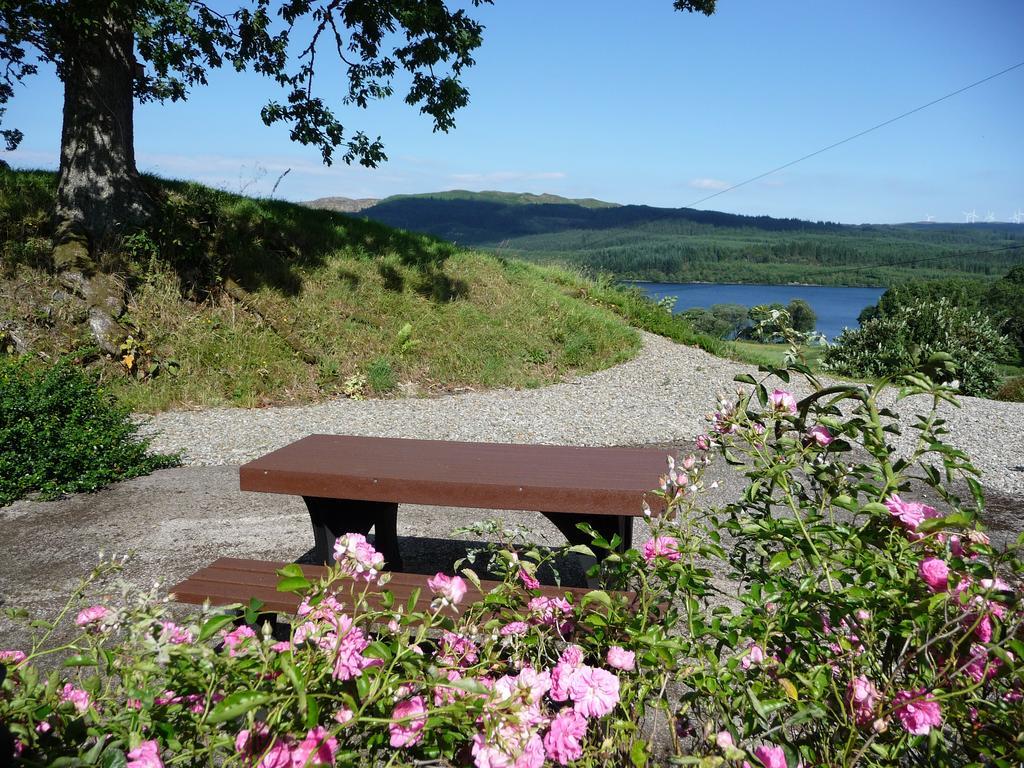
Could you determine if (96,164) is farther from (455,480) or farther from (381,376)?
(455,480)

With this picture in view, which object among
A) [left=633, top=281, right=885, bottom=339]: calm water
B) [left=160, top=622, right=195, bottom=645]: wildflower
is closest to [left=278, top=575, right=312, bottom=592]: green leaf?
[left=160, top=622, right=195, bottom=645]: wildflower

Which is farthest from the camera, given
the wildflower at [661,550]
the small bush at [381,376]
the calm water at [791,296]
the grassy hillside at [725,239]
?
the grassy hillside at [725,239]

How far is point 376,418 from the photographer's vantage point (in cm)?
740

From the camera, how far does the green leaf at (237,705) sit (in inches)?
39.5

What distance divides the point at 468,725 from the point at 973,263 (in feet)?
161

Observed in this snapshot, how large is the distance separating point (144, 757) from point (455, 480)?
66.9 inches

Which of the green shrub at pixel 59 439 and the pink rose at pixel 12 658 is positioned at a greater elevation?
the pink rose at pixel 12 658

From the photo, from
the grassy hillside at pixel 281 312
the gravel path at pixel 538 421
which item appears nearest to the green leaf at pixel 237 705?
the gravel path at pixel 538 421

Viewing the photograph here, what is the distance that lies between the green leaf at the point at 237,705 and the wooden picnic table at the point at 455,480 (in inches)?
64.2

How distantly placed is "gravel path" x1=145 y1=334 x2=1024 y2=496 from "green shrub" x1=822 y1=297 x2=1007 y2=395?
632cm

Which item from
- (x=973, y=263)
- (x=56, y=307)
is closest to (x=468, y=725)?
(x=56, y=307)

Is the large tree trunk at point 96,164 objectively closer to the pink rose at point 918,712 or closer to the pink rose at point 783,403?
the pink rose at point 783,403

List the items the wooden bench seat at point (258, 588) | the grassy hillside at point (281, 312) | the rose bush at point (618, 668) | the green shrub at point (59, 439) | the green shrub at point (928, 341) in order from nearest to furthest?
the rose bush at point (618, 668), the wooden bench seat at point (258, 588), the green shrub at point (59, 439), the grassy hillside at point (281, 312), the green shrub at point (928, 341)

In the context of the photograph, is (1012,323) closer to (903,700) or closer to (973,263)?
(973,263)
